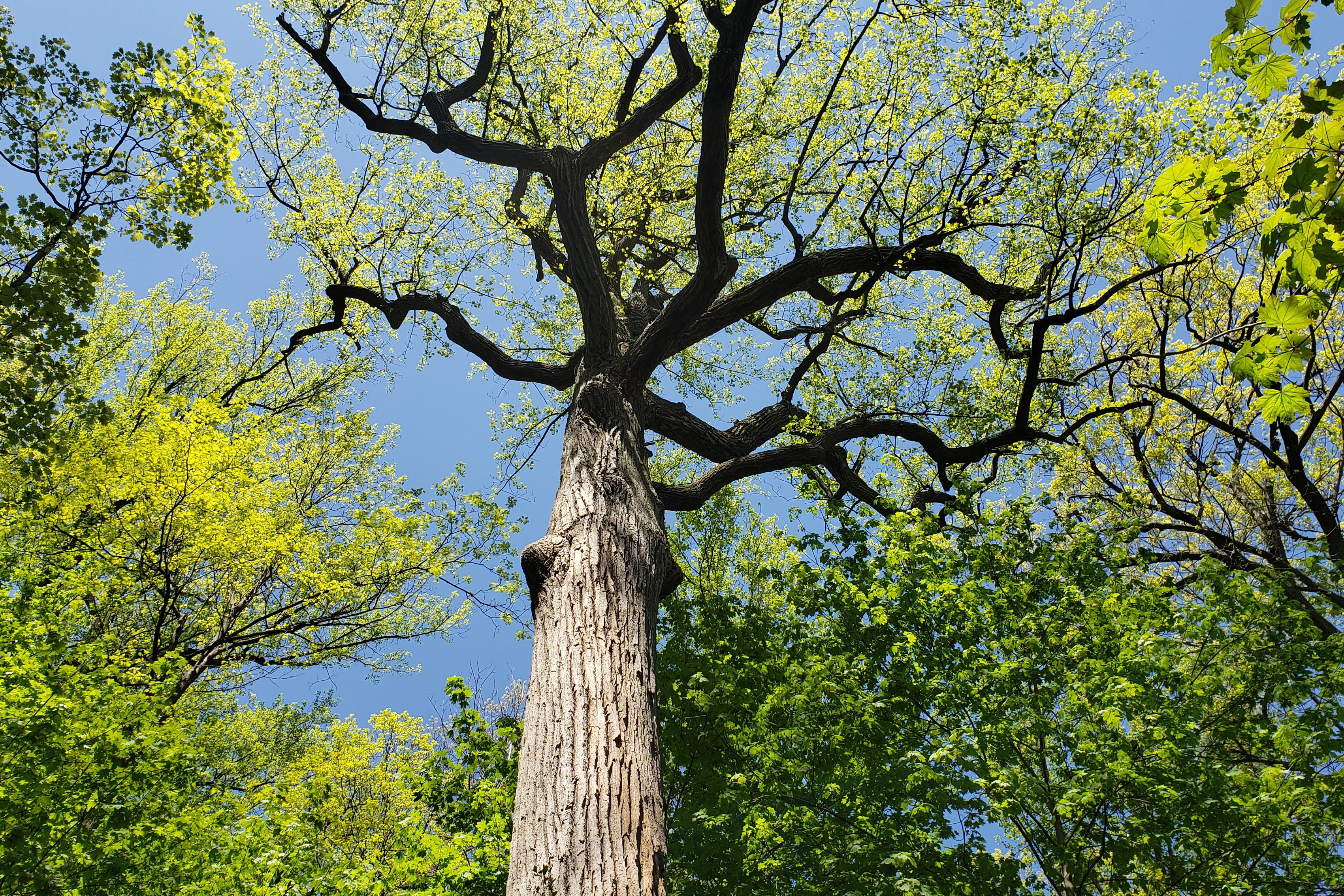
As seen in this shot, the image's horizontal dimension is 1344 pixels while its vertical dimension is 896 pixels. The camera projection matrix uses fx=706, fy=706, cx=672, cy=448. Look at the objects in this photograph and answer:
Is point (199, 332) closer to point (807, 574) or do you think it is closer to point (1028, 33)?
point (807, 574)

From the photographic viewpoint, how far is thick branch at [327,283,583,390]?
8422mm

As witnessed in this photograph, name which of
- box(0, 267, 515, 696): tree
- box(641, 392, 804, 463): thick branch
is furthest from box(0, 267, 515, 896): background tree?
box(641, 392, 804, 463): thick branch

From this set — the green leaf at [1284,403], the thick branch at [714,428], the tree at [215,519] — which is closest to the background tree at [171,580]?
the tree at [215,519]

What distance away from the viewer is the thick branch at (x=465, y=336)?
8.42 meters

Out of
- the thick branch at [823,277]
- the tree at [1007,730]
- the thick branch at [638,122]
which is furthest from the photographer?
the thick branch at [638,122]

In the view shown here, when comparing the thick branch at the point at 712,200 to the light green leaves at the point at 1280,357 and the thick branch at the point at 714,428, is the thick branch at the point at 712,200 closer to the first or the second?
the thick branch at the point at 714,428

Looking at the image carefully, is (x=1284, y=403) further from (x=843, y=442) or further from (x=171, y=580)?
(x=171, y=580)

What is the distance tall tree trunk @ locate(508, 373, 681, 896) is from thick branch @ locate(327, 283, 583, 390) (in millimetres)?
2942

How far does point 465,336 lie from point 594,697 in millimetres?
5708

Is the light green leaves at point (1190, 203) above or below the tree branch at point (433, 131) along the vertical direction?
below

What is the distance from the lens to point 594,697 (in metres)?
3.77

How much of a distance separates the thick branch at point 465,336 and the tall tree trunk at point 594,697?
9.65 ft

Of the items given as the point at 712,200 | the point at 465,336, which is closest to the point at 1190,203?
the point at 712,200

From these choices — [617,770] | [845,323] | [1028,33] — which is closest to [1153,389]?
[845,323]
